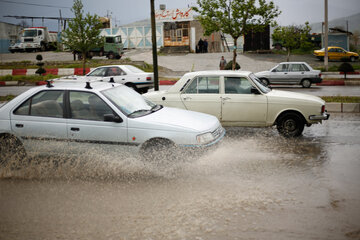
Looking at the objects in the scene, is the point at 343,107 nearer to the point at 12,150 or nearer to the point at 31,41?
the point at 12,150

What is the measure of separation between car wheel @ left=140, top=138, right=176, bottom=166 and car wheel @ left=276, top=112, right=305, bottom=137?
11.3ft

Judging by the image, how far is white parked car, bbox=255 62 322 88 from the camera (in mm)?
19828

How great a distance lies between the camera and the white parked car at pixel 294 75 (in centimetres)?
1983

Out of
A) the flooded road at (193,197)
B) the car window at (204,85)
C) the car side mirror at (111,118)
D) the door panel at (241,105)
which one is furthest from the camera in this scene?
the car window at (204,85)

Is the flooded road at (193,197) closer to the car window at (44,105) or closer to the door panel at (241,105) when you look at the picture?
the car window at (44,105)

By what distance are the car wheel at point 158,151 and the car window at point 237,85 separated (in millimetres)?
3106

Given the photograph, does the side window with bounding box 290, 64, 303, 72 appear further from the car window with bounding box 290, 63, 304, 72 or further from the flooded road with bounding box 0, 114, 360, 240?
the flooded road with bounding box 0, 114, 360, 240

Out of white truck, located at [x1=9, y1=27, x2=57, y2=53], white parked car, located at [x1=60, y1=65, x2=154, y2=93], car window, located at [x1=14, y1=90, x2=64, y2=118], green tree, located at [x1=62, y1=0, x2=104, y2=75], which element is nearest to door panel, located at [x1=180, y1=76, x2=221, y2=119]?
car window, located at [x1=14, y1=90, x2=64, y2=118]

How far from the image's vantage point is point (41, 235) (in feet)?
13.0

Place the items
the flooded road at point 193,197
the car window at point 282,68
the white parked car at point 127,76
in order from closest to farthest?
1. the flooded road at point 193,197
2. the white parked car at point 127,76
3. the car window at point 282,68

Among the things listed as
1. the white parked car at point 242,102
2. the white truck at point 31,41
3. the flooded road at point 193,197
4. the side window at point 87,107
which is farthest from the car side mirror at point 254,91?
the white truck at point 31,41

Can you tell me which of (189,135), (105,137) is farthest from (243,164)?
(105,137)

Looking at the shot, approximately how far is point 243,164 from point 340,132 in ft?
12.2

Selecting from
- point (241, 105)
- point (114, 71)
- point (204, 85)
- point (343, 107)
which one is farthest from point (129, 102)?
point (114, 71)
